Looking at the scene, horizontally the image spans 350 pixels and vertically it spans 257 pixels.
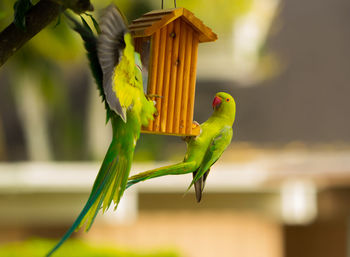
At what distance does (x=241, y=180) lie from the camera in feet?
26.6

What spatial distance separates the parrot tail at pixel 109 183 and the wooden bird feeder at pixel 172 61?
0.22 meters

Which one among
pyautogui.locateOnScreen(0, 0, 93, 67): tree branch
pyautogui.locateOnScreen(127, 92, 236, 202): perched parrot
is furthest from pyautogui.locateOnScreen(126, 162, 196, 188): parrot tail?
pyautogui.locateOnScreen(0, 0, 93, 67): tree branch

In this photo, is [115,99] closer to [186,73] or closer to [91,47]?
[91,47]

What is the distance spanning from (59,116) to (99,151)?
133 cm

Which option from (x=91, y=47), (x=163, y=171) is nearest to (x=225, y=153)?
(x=163, y=171)

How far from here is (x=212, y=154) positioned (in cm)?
156

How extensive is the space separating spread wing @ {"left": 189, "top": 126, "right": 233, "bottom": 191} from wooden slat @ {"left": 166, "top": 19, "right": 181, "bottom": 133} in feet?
0.40

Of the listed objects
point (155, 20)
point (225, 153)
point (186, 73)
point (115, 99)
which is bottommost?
point (115, 99)

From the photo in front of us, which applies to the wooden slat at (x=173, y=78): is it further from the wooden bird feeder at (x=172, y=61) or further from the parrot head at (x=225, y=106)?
the parrot head at (x=225, y=106)

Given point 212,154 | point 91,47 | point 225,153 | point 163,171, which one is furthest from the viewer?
point 225,153

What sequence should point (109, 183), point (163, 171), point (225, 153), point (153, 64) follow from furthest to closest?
point (225, 153), point (153, 64), point (163, 171), point (109, 183)

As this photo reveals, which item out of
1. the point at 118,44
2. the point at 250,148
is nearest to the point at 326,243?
the point at 250,148

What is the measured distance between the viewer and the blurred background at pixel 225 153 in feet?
26.0

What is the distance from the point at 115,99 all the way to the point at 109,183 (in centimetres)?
17
